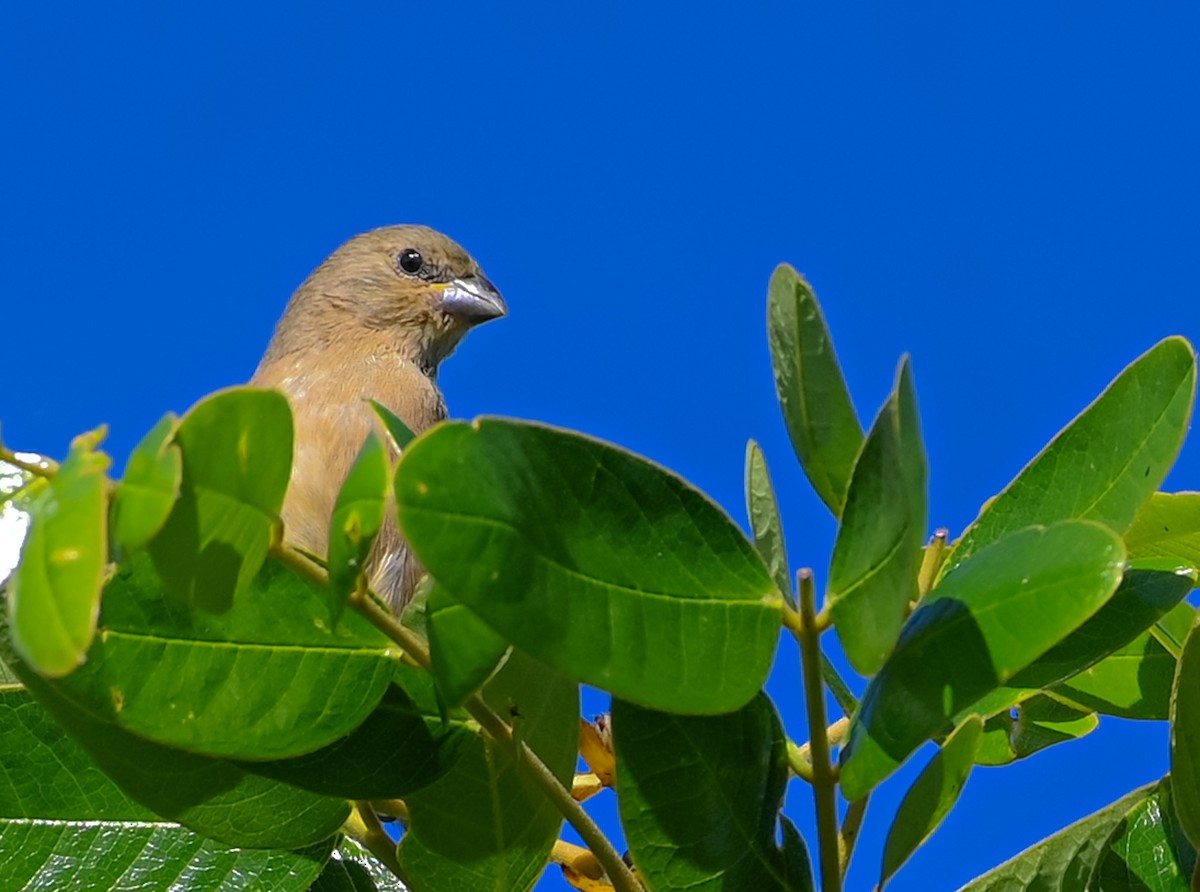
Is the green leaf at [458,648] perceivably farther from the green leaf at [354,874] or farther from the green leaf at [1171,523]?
the green leaf at [1171,523]

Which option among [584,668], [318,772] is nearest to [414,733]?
[318,772]

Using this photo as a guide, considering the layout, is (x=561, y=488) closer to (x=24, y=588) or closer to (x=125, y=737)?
(x=24, y=588)

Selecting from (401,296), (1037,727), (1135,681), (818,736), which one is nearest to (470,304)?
(401,296)

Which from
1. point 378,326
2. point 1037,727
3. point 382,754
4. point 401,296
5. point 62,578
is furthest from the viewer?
point 401,296

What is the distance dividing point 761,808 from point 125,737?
463mm

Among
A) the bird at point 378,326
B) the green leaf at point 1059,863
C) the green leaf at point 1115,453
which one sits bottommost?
the green leaf at point 1059,863

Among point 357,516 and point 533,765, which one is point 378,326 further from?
point 357,516

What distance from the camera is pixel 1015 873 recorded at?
1319 millimetres

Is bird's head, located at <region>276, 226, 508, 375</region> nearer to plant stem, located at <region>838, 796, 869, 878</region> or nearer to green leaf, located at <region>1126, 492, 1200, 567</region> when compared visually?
green leaf, located at <region>1126, 492, 1200, 567</region>

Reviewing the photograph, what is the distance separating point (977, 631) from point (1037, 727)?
0.72 metres

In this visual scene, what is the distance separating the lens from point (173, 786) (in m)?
1.24

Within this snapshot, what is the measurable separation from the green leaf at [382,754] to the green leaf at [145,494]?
1.17ft

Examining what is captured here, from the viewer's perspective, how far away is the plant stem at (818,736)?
1092 millimetres

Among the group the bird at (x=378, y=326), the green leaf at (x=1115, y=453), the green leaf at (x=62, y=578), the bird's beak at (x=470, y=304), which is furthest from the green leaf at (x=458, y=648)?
the bird's beak at (x=470, y=304)
